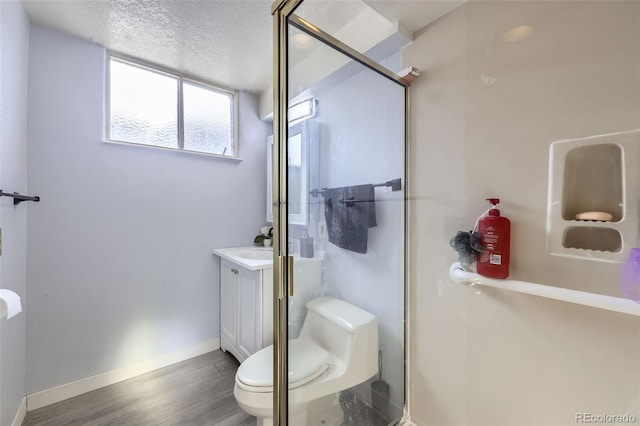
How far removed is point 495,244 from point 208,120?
231 cm

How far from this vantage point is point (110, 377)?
1743mm

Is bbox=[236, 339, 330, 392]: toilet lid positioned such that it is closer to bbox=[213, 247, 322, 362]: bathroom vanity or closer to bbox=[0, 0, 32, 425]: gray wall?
bbox=[213, 247, 322, 362]: bathroom vanity

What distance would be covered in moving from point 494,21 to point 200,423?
2.45 m

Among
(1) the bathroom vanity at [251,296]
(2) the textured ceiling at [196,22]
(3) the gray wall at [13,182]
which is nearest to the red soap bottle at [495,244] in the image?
(1) the bathroom vanity at [251,296]

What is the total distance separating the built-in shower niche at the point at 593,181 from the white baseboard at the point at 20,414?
276cm

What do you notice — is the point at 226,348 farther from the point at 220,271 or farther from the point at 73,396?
the point at 73,396

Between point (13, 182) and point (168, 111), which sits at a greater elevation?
point (168, 111)

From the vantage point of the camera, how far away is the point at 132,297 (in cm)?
185

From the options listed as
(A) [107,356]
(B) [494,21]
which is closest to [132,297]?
(A) [107,356]

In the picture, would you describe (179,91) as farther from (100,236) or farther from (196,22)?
(100,236)

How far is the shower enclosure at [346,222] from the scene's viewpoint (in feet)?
3.69

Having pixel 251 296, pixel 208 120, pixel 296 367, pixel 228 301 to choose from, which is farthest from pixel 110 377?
pixel 208 120

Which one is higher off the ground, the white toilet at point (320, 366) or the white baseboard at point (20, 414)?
the white toilet at point (320, 366)

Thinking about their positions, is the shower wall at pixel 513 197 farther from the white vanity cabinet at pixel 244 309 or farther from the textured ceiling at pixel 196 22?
the white vanity cabinet at pixel 244 309
